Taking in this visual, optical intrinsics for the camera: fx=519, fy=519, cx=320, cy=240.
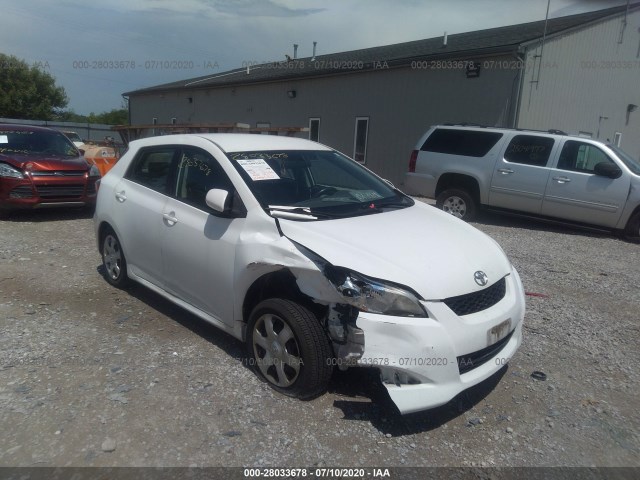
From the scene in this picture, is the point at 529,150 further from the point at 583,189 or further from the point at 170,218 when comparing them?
the point at 170,218

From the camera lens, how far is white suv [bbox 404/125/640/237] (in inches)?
346

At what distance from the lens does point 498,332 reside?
326 cm

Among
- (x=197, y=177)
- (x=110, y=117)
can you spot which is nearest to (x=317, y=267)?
(x=197, y=177)

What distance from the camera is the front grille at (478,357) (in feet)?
10.0

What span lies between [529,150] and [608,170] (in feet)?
4.64

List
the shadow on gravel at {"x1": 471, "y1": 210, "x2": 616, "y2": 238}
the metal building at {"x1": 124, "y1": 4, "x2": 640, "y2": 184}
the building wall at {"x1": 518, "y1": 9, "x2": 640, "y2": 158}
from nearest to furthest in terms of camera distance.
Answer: the shadow on gravel at {"x1": 471, "y1": 210, "x2": 616, "y2": 238} < the metal building at {"x1": 124, "y1": 4, "x2": 640, "y2": 184} < the building wall at {"x1": 518, "y1": 9, "x2": 640, "y2": 158}

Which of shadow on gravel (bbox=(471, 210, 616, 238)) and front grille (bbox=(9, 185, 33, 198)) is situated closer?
front grille (bbox=(9, 185, 33, 198))

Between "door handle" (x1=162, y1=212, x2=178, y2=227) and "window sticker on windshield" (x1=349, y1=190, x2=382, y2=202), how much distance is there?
4.78ft

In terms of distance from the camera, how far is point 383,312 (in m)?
2.96

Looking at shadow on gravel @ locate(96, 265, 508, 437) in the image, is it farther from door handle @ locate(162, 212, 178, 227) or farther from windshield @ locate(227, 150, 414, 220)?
windshield @ locate(227, 150, 414, 220)

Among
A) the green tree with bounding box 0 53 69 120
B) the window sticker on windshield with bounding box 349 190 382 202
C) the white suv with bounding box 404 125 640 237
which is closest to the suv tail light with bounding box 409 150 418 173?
the white suv with bounding box 404 125 640 237

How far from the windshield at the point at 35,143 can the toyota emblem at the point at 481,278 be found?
28.8 ft

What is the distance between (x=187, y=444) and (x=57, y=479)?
657 mm

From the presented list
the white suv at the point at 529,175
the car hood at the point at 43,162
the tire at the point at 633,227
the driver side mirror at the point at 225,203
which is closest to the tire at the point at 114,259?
the driver side mirror at the point at 225,203
